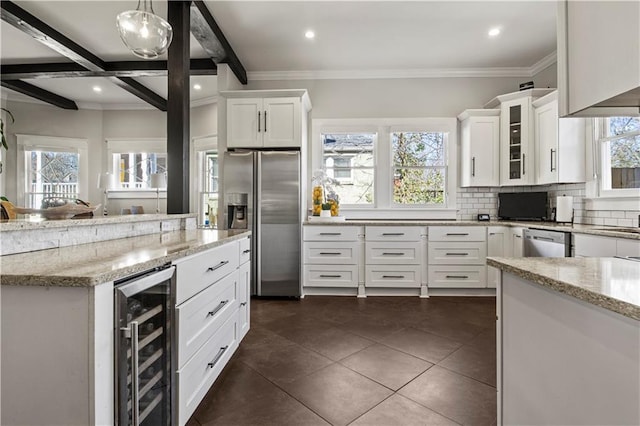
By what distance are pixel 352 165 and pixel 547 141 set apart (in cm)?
224

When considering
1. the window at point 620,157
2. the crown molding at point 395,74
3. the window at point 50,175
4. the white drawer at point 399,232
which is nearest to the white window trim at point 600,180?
the window at point 620,157

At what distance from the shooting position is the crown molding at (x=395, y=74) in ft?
14.1

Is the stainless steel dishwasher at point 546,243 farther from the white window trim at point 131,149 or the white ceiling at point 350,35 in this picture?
the white window trim at point 131,149

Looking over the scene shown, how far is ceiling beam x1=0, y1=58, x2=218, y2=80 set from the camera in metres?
4.23

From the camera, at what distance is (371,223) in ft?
12.5

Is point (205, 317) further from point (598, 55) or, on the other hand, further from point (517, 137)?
point (517, 137)

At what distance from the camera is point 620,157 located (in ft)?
10.1

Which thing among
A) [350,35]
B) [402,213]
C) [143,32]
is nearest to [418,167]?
[402,213]

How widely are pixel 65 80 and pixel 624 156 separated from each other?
7.15m

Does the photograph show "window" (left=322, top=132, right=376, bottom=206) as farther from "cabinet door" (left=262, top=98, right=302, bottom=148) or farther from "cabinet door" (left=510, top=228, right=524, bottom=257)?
"cabinet door" (left=510, top=228, right=524, bottom=257)

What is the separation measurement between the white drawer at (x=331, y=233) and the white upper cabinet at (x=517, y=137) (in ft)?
6.39

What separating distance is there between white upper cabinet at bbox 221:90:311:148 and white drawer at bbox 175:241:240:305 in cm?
203

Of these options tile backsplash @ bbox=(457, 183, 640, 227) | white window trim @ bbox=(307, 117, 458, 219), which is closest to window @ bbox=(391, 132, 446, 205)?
white window trim @ bbox=(307, 117, 458, 219)

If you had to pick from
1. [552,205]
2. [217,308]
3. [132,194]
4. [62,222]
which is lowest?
[217,308]
